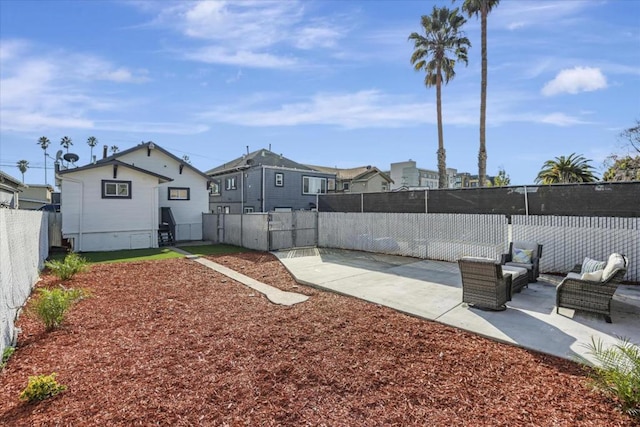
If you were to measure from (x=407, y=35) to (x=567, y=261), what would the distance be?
17387 mm

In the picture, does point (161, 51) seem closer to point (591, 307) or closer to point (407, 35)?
point (591, 307)

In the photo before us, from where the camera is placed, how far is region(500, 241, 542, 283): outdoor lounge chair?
24.4 ft

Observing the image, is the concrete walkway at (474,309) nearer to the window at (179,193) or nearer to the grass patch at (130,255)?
the grass patch at (130,255)

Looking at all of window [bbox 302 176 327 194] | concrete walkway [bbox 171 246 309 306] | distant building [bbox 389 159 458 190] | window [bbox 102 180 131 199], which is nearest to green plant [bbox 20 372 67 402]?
concrete walkway [bbox 171 246 309 306]

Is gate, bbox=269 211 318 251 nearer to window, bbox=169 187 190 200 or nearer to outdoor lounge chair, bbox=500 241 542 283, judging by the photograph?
window, bbox=169 187 190 200

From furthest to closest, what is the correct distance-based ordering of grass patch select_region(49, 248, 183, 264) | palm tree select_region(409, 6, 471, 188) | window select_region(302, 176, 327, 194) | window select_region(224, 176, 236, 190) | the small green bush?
1. window select_region(224, 176, 236, 190)
2. window select_region(302, 176, 327, 194)
3. palm tree select_region(409, 6, 471, 188)
4. grass patch select_region(49, 248, 183, 264)
5. the small green bush

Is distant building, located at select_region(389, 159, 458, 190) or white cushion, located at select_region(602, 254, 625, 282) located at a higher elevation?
distant building, located at select_region(389, 159, 458, 190)

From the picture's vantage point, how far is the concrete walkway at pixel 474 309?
176 inches

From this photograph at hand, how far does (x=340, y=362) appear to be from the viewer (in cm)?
378

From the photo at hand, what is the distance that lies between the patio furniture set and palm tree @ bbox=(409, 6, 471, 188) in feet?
49.2

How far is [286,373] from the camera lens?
354 cm

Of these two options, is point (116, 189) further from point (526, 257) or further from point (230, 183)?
point (526, 257)

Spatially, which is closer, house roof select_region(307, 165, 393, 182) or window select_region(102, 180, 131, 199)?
window select_region(102, 180, 131, 199)

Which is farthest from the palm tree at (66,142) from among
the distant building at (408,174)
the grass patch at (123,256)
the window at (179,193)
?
the grass patch at (123,256)
